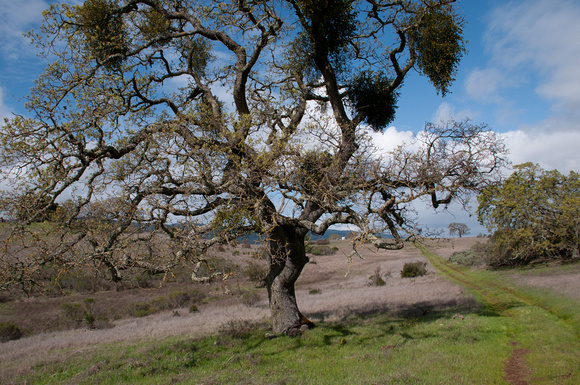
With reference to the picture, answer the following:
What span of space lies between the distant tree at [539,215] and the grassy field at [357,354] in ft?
53.7

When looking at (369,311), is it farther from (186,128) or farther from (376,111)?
(186,128)

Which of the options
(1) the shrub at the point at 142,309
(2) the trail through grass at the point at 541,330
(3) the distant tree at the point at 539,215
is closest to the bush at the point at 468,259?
(3) the distant tree at the point at 539,215

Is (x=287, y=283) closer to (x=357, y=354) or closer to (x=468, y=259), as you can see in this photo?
(x=357, y=354)

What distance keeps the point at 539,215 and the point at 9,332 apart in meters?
37.6

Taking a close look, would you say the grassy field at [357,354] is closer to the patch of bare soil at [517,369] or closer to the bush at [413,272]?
the patch of bare soil at [517,369]

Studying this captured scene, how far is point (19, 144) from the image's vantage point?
849 centimetres

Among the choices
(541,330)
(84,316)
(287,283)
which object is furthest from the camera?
(84,316)

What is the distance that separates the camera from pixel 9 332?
54.7 feet

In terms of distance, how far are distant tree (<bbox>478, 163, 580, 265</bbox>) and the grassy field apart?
53.7 feet

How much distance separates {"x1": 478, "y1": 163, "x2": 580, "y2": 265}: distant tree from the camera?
92.2 feet

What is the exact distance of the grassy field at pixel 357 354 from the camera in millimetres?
7879

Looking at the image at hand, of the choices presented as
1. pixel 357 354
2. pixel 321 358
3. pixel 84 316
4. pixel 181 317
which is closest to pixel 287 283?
pixel 321 358

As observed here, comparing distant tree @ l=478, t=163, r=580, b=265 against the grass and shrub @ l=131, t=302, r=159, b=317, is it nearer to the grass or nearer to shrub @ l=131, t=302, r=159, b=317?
the grass

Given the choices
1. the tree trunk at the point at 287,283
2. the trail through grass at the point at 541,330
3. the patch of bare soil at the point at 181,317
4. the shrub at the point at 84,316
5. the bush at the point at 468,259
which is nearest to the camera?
the trail through grass at the point at 541,330
